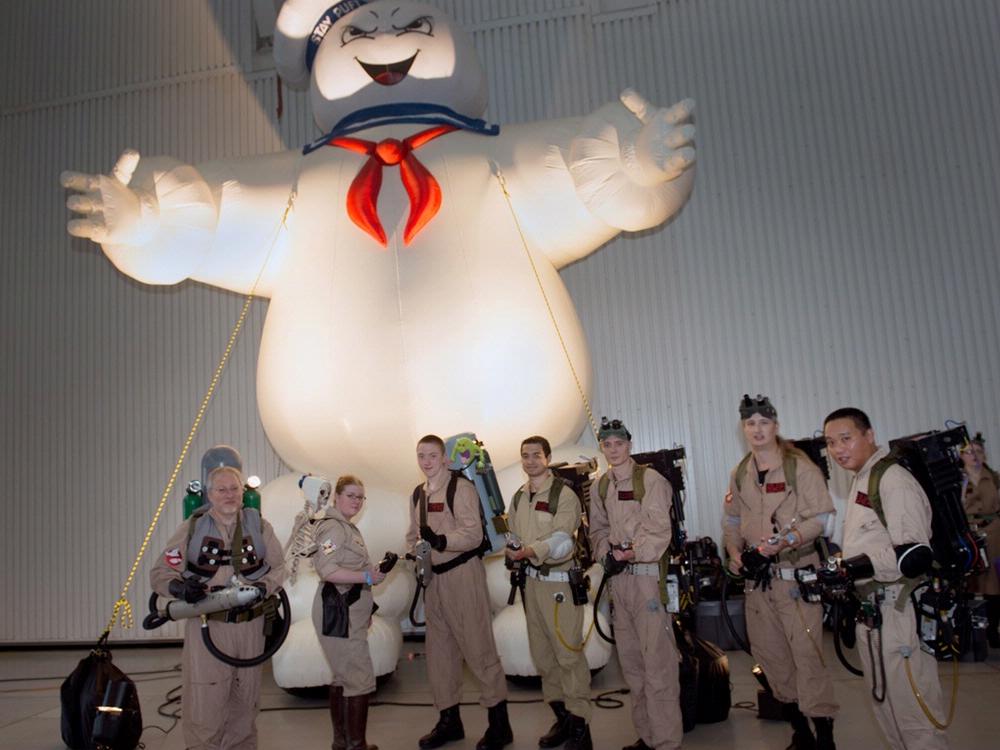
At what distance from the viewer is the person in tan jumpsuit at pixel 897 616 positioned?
2541 mm

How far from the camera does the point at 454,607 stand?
360 cm

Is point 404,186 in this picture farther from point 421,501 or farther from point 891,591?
point 891,591

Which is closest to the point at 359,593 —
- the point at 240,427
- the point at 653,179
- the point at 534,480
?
the point at 534,480

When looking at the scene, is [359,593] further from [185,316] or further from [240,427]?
[185,316]

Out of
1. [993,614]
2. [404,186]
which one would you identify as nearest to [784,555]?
[404,186]

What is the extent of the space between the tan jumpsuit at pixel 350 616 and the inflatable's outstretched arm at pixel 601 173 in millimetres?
2063

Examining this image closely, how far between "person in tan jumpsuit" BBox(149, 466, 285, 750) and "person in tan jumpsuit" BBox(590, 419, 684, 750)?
131 cm

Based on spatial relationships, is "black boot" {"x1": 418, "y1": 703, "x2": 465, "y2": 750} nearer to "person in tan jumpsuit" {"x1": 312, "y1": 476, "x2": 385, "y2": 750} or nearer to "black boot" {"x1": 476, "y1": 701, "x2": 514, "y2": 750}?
"black boot" {"x1": 476, "y1": 701, "x2": 514, "y2": 750}

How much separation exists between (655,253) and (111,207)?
3.87 m

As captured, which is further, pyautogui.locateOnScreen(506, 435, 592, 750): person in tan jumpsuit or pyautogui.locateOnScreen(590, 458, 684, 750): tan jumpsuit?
pyautogui.locateOnScreen(506, 435, 592, 750): person in tan jumpsuit

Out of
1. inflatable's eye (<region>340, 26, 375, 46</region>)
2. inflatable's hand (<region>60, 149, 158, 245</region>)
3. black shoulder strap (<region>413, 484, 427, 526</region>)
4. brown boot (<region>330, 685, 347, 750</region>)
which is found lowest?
brown boot (<region>330, 685, 347, 750</region>)

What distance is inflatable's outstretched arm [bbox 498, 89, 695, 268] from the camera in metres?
4.12

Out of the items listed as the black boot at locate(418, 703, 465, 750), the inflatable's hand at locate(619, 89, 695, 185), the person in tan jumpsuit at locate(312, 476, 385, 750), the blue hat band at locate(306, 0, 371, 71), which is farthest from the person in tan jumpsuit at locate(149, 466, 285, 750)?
the blue hat band at locate(306, 0, 371, 71)

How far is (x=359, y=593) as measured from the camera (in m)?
3.33
